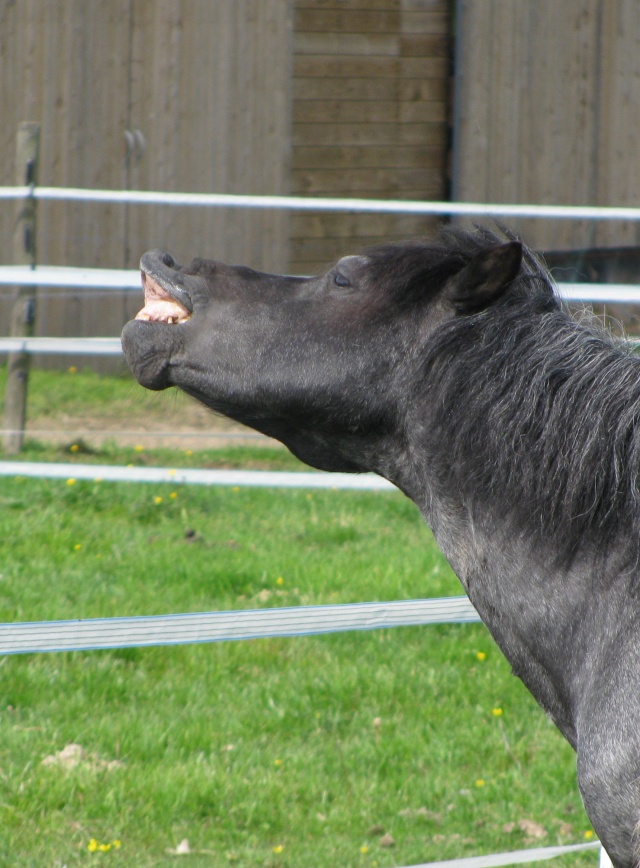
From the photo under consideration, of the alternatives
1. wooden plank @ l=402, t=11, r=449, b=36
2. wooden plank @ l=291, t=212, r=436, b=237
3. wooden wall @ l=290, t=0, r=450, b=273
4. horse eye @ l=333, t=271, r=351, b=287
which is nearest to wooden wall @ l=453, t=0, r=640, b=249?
wooden plank @ l=402, t=11, r=449, b=36

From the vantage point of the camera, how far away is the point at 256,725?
12.7ft

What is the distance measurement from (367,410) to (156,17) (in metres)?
7.73

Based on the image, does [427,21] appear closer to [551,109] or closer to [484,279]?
[551,109]

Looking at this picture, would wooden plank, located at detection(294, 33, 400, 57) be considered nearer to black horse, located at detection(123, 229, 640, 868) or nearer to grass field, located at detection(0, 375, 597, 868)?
grass field, located at detection(0, 375, 597, 868)

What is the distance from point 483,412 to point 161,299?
0.79 m

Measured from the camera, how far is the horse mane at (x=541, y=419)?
2162 millimetres

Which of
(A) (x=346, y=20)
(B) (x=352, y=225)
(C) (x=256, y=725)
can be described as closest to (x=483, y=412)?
(C) (x=256, y=725)

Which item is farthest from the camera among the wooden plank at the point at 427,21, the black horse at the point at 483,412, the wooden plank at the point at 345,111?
the wooden plank at the point at 427,21

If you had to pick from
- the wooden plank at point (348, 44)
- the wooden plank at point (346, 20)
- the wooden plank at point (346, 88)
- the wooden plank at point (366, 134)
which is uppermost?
the wooden plank at point (346, 20)

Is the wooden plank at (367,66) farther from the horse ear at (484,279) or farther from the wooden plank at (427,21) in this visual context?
the horse ear at (484,279)

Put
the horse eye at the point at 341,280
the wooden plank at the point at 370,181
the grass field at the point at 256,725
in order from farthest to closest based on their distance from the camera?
the wooden plank at the point at 370,181, the grass field at the point at 256,725, the horse eye at the point at 341,280

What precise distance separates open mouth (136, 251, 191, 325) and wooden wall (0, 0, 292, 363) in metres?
6.86

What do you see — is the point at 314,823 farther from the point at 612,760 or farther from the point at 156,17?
the point at 156,17

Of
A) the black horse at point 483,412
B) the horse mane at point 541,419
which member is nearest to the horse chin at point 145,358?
the black horse at point 483,412
